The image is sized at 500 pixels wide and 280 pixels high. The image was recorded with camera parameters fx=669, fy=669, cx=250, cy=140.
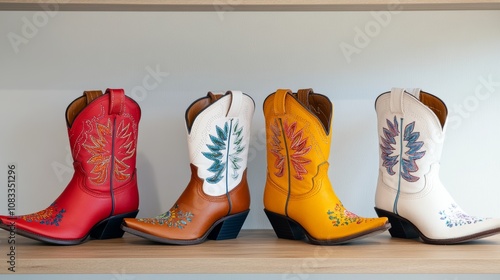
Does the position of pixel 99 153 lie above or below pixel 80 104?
below

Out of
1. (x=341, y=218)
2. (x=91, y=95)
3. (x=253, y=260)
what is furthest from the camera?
(x=91, y=95)

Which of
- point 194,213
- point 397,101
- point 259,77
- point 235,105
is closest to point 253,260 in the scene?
point 194,213

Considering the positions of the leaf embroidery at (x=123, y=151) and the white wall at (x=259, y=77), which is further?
the white wall at (x=259, y=77)

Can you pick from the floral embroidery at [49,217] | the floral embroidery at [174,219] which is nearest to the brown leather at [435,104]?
the floral embroidery at [174,219]

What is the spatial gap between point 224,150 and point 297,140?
15 cm

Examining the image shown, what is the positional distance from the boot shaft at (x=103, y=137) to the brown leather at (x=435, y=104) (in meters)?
0.63

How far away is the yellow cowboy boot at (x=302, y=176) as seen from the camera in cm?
133

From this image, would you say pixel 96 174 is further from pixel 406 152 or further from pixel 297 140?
pixel 406 152

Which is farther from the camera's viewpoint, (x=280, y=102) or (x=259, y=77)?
(x=259, y=77)

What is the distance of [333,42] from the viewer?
1.65 metres

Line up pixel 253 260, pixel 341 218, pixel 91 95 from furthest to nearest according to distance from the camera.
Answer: pixel 91 95
pixel 341 218
pixel 253 260

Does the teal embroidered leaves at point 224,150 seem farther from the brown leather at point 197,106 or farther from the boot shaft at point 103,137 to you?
the boot shaft at point 103,137

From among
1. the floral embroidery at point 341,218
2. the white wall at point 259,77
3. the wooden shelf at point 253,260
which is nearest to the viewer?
the wooden shelf at point 253,260

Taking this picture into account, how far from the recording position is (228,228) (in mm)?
1416
